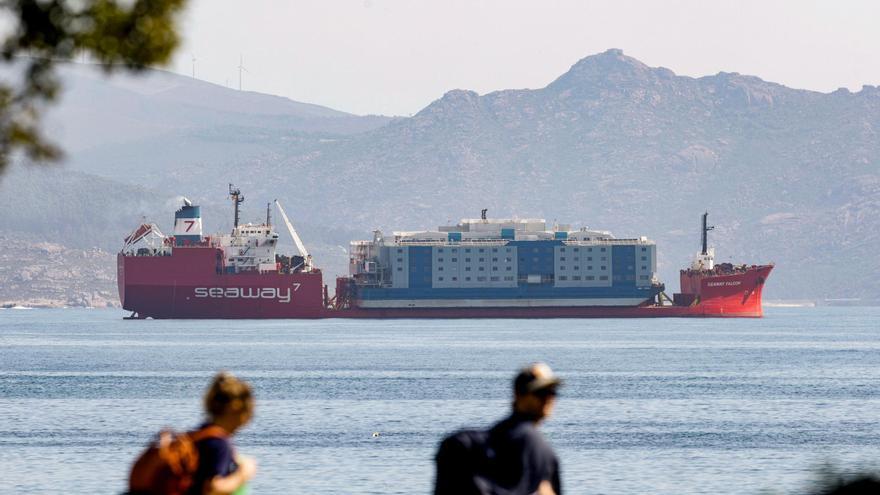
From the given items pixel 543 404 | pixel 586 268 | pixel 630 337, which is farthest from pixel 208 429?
pixel 586 268

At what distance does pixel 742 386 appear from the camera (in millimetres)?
65875

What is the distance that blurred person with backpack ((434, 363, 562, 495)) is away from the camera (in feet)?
39.9

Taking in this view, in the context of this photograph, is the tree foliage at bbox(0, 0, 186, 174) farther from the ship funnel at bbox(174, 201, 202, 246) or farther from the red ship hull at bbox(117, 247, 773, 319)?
the ship funnel at bbox(174, 201, 202, 246)

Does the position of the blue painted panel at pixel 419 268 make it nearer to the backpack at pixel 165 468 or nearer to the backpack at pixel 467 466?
the backpack at pixel 467 466

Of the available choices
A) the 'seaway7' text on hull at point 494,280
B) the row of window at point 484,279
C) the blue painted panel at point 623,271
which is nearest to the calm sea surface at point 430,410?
the 'seaway7' text on hull at point 494,280

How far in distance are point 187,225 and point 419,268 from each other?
66.4 ft

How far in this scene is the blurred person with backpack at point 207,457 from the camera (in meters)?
11.6

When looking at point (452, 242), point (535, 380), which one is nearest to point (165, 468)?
point (535, 380)

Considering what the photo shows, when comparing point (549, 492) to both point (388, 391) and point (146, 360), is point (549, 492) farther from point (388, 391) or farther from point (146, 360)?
point (146, 360)

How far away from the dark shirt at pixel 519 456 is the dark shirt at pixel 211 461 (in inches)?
69.2

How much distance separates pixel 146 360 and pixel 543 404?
76889 millimetres

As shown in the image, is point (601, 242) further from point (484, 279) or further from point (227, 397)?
point (227, 397)

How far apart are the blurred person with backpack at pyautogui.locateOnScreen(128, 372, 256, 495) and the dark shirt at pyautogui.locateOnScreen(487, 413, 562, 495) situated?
5.36 feet

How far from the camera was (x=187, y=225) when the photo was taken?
6211 inches
